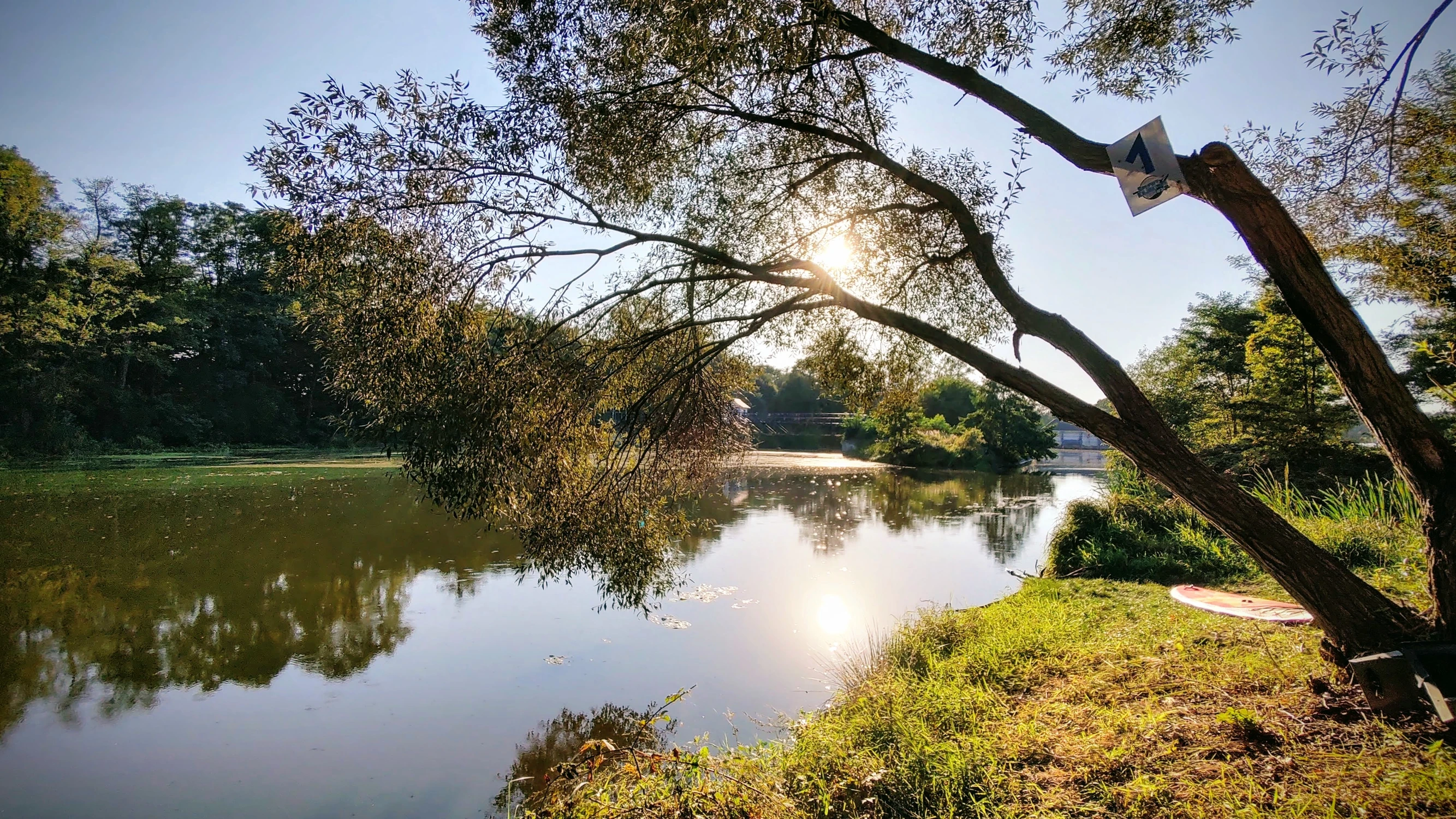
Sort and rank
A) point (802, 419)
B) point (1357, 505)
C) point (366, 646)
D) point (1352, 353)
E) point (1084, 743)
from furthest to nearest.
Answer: point (802, 419), point (1357, 505), point (366, 646), point (1084, 743), point (1352, 353)

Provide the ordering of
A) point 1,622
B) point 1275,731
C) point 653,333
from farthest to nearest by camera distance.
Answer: point 1,622 → point 653,333 → point 1275,731

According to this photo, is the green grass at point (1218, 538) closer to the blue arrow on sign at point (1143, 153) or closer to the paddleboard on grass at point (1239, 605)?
the paddleboard on grass at point (1239, 605)

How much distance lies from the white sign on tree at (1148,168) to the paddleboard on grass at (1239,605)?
306cm

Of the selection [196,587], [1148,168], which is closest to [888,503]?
[196,587]

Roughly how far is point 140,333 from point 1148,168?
42.1 metres

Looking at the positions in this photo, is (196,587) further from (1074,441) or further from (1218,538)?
(1074,441)

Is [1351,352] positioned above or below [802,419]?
below

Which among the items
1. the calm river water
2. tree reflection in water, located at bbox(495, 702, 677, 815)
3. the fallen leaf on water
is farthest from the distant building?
tree reflection in water, located at bbox(495, 702, 677, 815)

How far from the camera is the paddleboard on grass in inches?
196

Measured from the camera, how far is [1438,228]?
17.8 feet

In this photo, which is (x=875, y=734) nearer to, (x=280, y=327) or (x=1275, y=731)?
(x=1275, y=731)

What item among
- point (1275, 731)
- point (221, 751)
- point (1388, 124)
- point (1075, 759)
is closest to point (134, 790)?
point (221, 751)

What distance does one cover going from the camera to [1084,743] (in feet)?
11.3

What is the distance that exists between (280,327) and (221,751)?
39942 mm
